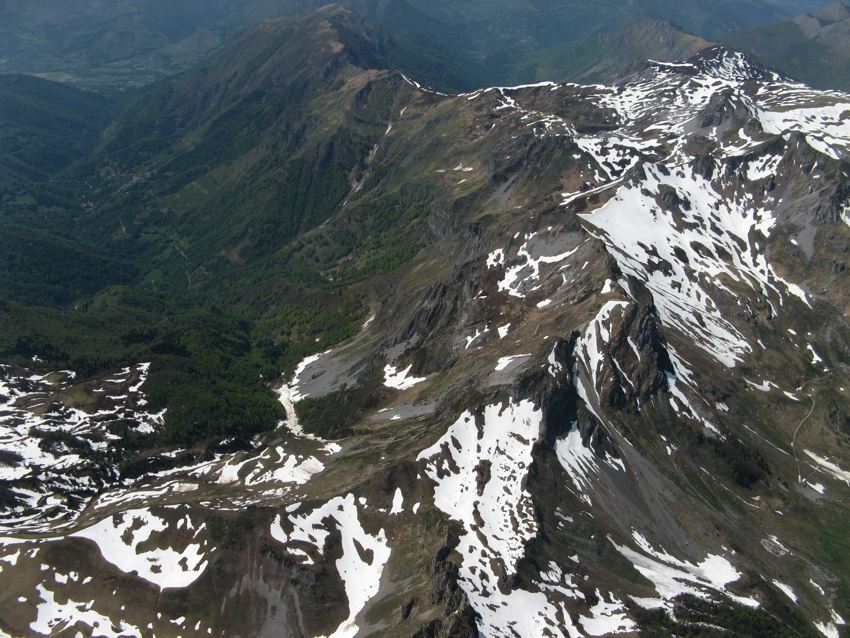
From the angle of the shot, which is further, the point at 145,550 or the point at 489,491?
the point at 489,491

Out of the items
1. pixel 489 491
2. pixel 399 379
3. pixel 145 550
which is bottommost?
pixel 145 550

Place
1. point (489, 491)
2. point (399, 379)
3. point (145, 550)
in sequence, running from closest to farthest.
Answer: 1. point (145, 550)
2. point (489, 491)
3. point (399, 379)

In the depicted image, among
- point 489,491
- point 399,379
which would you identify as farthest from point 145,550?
point 399,379

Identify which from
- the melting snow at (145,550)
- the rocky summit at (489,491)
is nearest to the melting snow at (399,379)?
the rocky summit at (489,491)

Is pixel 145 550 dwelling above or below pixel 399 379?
below

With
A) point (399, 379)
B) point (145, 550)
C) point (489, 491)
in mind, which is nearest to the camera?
point (145, 550)

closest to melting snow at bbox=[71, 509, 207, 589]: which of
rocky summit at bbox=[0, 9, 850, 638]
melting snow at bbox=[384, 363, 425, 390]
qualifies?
rocky summit at bbox=[0, 9, 850, 638]

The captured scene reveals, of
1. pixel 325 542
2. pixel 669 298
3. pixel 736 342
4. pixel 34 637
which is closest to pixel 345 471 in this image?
pixel 325 542

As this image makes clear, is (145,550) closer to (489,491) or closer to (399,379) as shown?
(489,491)

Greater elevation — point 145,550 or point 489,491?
point 489,491

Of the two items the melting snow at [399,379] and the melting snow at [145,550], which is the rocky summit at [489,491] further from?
the melting snow at [399,379]

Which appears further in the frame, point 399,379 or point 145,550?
point 399,379
